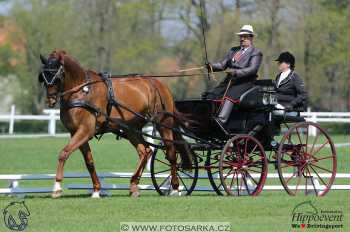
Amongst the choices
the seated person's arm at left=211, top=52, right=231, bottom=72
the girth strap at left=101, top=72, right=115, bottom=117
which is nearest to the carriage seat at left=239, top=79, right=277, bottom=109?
the seated person's arm at left=211, top=52, right=231, bottom=72

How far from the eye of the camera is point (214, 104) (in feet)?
43.4

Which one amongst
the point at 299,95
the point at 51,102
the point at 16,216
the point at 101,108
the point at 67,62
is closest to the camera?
the point at 16,216

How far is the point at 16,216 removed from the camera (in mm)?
10375

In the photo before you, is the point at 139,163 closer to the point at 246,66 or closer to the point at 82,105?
the point at 82,105

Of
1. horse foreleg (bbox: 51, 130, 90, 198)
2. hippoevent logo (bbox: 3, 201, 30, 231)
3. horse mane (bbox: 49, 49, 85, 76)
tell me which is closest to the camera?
hippoevent logo (bbox: 3, 201, 30, 231)

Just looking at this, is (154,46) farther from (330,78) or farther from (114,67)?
(330,78)

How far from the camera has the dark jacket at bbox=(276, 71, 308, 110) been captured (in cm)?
1331

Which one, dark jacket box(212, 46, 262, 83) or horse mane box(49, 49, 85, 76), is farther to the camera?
dark jacket box(212, 46, 262, 83)

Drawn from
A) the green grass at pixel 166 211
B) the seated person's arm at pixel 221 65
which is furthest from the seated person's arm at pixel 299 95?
the green grass at pixel 166 211

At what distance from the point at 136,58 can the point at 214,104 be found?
154ft

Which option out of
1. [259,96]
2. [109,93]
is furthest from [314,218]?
[109,93]

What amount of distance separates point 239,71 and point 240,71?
0.6 inches

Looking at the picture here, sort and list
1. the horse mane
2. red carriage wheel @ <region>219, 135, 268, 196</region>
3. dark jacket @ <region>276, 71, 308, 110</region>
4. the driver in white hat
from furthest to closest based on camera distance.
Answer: dark jacket @ <region>276, 71, 308, 110</region> < the driver in white hat < red carriage wheel @ <region>219, 135, 268, 196</region> < the horse mane

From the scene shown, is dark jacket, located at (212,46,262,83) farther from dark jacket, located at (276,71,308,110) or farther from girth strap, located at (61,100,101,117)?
girth strap, located at (61,100,101,117)
